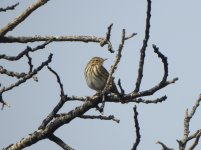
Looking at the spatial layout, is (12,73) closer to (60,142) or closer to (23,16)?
(23,16)

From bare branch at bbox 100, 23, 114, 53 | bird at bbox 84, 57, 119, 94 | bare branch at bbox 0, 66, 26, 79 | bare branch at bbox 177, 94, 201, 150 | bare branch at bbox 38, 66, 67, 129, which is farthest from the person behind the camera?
bird at bbox 84, 57, 119, 94

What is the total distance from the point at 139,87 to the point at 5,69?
2101 millimetres

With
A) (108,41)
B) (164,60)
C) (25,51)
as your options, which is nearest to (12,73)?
(25,51)

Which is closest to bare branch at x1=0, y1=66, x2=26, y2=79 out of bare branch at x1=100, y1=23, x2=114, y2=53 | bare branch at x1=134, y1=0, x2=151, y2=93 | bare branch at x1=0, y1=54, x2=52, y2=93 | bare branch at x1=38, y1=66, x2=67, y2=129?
bare branch at x1=0, y1=54, x2=52, y2=93

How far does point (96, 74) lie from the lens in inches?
556

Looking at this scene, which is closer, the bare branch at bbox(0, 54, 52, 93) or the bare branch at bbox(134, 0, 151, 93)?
the bare branch at bbox(134, 0, 151, 93)

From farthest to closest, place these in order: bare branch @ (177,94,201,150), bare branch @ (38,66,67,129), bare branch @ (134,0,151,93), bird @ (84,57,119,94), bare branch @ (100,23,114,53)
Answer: bird @ (84,57,119,94) → bare branch @ (38,66,67,129) → bare branch @ (100,23,114,53) → bare branch @ (177,94,201,150) → bare branch @ (134,0,151,93)

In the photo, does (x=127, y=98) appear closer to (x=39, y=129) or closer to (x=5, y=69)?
(x=39, y=129)

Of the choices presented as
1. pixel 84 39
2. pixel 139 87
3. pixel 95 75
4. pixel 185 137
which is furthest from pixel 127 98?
pixel 95 75

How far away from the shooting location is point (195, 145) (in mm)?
5934

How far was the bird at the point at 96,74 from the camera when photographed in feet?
45.3

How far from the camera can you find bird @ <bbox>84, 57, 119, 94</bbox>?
1380 centimetres

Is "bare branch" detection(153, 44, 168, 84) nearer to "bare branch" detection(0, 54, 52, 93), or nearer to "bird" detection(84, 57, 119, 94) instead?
"bare branch" detection(0, 54, 52, 93)

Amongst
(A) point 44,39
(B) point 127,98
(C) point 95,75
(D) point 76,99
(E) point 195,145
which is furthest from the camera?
(C) point 95,75
